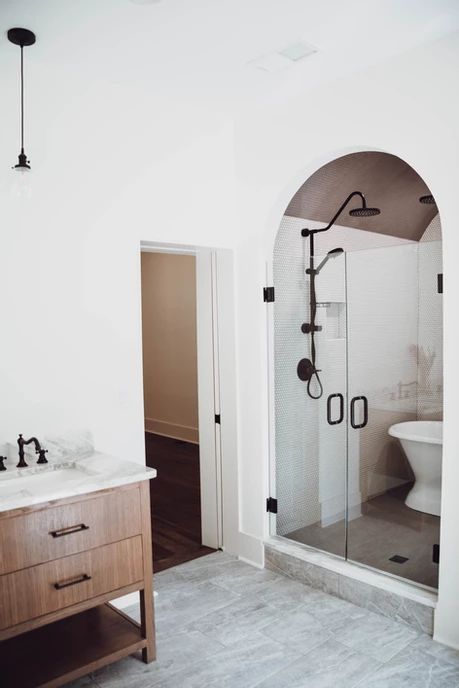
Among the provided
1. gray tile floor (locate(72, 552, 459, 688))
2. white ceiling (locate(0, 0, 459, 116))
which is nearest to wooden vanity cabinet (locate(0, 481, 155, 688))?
gray tile floor (locate(72, 552, 459, 688))

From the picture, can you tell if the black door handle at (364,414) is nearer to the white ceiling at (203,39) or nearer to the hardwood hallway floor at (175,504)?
the hardwood hallway floor at (175,504)

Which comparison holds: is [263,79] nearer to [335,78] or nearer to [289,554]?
[335,78]

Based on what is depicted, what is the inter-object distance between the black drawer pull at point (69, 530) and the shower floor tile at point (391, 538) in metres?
1.60

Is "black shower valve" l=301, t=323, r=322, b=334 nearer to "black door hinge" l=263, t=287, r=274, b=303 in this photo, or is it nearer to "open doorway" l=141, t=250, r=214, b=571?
"black door hinge" l=263, t=287, r=274, b=303

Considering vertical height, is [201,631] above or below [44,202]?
below

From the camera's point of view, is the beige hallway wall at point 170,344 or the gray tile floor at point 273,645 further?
the beige hallway wall at point 170,344

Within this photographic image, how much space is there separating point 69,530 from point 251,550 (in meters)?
1.62

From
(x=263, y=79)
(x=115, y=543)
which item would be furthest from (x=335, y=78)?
(x=115, y=543)

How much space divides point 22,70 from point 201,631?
278cm

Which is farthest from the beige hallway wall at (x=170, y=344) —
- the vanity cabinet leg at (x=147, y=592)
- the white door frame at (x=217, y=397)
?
the vanity cabinet leg at (x=147, y=592)

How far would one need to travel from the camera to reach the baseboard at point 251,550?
11.6 feet

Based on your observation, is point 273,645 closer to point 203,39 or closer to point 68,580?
point 68,580

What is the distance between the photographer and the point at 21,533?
85.7 inches

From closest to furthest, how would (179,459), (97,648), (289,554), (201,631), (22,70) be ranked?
(97,648) → (22,70) → (201,631) → (289,554) → (179,459)
